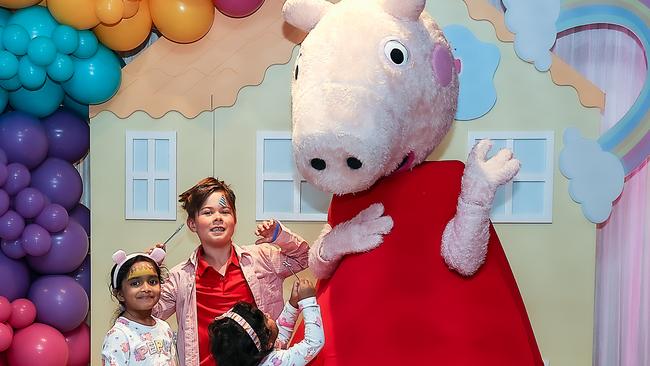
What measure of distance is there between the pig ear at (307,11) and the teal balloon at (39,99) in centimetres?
125

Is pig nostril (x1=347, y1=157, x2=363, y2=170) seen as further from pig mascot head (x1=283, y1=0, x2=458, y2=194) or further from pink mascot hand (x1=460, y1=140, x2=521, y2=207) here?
pink mascot hand (x1=460, y1=140, x2=521, y2=207)

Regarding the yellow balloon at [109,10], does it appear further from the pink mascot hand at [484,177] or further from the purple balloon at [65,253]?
the pink mascot hand at [484,177]

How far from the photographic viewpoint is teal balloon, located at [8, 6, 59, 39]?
10.9ft

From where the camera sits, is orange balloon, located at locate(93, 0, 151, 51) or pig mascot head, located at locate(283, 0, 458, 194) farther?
orange balloon, located at locate(93, 0, 151, 51)

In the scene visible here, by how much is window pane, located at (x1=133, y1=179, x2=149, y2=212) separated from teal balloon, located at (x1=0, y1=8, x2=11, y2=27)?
31.3 inches

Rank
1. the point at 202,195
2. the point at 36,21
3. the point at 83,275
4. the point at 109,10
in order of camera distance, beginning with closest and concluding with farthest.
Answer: the point at 202,195 < the point at 109,10 < the point at 36,21 < the point at 83,275

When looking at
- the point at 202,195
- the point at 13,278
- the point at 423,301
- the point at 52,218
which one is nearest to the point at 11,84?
the point at 52,218

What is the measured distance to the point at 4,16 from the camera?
3.44 metres

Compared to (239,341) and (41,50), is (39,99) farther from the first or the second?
(239,341)

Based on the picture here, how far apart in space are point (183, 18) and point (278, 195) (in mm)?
753

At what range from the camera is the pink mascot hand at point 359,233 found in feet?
7.93

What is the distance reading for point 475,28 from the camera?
3.22 meters

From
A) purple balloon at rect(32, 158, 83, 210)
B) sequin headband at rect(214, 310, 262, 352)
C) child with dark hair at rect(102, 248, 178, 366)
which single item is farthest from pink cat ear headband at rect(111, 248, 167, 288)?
purple balloon at rect(32, 158, 83, 210)

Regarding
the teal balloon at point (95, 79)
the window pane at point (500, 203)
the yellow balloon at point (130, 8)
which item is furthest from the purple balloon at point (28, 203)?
the window pane at point (500, 203)
